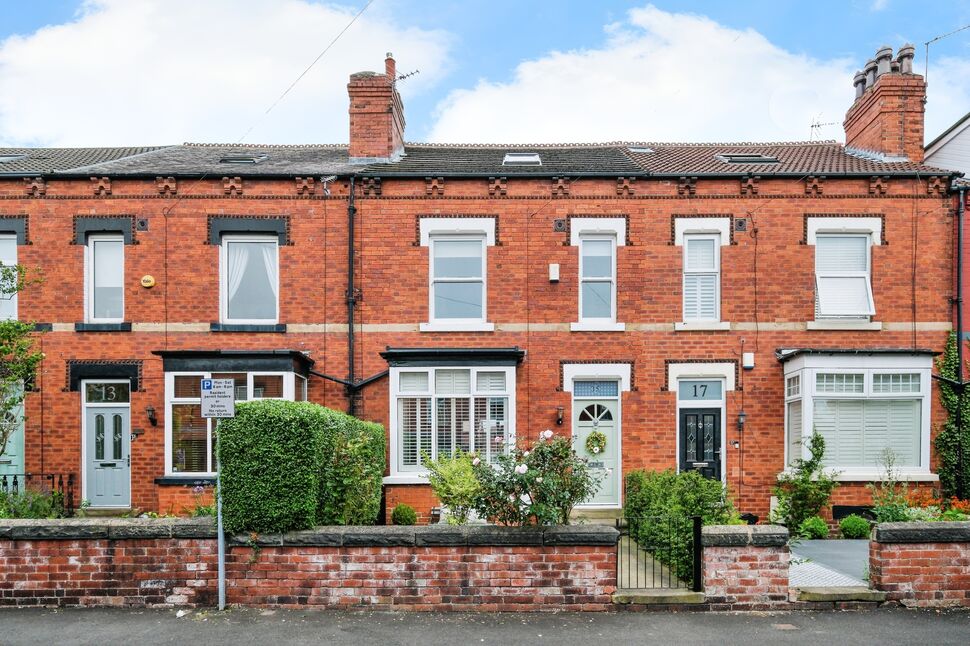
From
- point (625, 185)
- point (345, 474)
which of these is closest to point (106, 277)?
point (345, 474)

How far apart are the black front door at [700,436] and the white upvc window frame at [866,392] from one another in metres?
1.54

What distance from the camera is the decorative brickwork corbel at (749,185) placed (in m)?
14.7

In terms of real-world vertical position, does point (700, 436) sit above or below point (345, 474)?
below

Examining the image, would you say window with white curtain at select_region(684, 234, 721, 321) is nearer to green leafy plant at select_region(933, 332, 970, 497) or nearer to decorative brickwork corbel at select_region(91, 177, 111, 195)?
green leafy plant at select_region(933, 332, 970, 497)

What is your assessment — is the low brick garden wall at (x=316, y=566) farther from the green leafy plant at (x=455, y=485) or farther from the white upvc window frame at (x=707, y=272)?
the white upvc window frame at (x=707, y=272)

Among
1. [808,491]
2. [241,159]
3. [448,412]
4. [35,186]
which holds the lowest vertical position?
[808,491]

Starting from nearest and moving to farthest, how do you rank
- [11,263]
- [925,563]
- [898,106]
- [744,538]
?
[744,538]
[925,563]
[11,263]
[898,106]

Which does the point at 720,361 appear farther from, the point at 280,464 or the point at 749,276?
the point at 280,464

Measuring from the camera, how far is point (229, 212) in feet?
48.3

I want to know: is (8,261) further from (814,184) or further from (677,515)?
(814,184)

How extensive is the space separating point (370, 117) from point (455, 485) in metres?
8.98

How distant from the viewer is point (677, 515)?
28.6ft

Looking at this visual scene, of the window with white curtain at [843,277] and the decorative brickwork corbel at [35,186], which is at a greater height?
the decorative brickwork corbel at [35,186]

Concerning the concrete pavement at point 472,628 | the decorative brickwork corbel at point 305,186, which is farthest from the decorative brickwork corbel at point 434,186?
the concrete pavement at point 472,628
